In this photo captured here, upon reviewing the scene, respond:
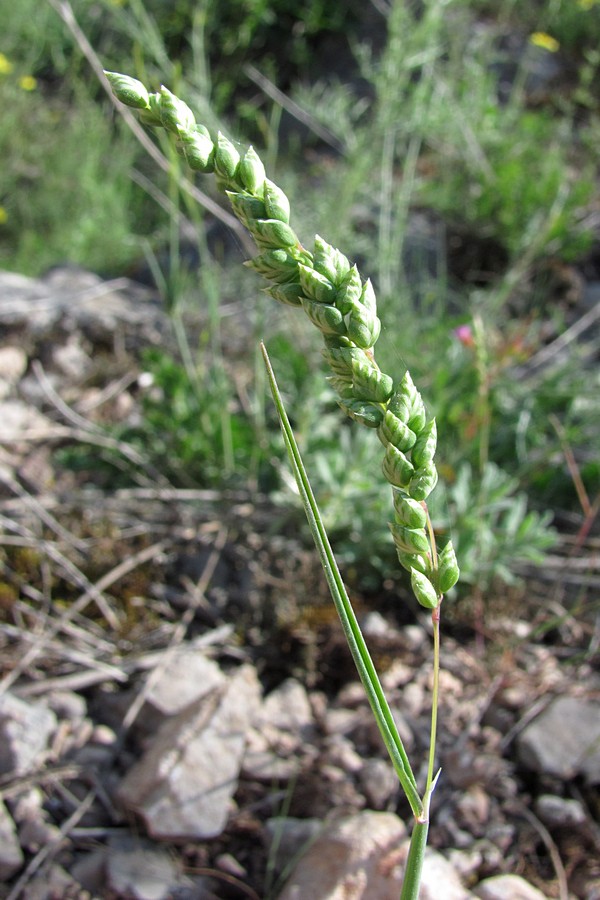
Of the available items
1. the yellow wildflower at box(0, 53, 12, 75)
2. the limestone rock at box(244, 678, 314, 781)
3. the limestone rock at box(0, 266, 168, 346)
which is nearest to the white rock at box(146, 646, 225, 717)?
the limestone rock at box(244, 678, 314, 781)

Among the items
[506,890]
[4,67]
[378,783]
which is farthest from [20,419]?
[4,67]

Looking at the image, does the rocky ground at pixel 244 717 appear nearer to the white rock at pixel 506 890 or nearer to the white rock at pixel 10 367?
the white rock at pixel 506 890

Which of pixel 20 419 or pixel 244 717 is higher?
pixel 244 717

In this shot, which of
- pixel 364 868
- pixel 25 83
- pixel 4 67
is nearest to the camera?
→ pixel 364 868

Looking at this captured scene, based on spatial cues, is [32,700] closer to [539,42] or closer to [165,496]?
[165,496]

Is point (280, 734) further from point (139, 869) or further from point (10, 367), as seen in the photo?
point (10, 367)

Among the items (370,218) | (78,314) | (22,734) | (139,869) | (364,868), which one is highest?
(364,868)

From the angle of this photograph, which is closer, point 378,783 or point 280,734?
point 378,783

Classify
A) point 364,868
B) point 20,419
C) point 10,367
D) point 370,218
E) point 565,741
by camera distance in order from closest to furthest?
point 364,868 → point 565,741 → point 20,419 → point 10,367 → point 370,218
